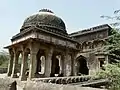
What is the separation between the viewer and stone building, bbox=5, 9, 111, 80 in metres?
12.2

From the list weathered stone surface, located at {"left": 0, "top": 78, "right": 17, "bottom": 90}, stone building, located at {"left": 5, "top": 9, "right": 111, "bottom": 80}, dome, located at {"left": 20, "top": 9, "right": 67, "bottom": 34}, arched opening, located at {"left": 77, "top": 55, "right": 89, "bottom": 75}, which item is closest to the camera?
weathered stone surface, located at {"left": 0, "top": 78, "right": 17, "bottom": 90}

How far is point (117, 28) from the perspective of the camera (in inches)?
158

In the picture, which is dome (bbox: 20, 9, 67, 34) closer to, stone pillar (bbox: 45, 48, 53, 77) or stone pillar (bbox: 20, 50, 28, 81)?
stone pillar (bbox: 45, 48, 53, 77)

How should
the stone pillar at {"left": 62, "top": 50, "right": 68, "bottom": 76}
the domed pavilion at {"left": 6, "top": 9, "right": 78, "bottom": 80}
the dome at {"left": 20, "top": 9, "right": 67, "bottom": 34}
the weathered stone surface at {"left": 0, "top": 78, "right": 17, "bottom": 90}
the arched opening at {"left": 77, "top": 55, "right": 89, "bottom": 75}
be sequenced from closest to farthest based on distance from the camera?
the weathered stone surface at {"left": 0, "top": 78, "right": 17, "bottom": 90} → the domed pavilion at {"left": 6, "top": 9, "right": 78, "bottom": 80} → the stone pillar at {"left": 62, "top": 50, "right": 68, "bottom": 76} → the dome at {"left": 20, "top": 9, "right": 67, "bottom": 34} → the arched opening at {"left": 77, "top": 55, "right": 89, "bottom": 75}

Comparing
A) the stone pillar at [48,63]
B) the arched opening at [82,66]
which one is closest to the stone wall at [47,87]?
the stone pillar at [48,63]

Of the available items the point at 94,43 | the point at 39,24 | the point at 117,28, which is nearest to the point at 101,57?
the point at 94,43

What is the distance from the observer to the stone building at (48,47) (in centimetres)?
1217

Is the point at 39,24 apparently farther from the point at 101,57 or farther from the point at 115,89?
the point at 115,89

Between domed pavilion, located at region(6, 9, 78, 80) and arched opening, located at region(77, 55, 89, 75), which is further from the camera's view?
arched opening, located at region(77, 55, 89, 75)

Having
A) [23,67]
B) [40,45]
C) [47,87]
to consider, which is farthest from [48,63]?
[47,87]

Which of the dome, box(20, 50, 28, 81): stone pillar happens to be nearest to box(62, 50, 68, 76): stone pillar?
the dome

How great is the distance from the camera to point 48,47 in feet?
42.4

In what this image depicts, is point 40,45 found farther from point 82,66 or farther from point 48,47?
point 82,66

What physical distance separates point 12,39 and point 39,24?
13.0 feet
